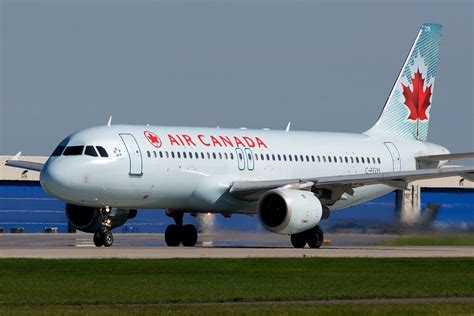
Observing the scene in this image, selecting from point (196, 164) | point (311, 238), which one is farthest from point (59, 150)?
point (311, 238)

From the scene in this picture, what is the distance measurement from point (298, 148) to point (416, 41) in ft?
32.1

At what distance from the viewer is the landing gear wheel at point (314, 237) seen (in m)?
48.4

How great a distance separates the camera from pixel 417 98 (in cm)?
5991

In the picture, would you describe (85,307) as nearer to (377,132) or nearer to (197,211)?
(197,211)

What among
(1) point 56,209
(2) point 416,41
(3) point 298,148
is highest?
(2) point 416,41

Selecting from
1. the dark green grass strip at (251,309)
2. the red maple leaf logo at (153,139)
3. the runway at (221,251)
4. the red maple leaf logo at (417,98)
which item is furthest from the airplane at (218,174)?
the dark green grass strip at (251,309)

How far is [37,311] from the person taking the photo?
22.1 m

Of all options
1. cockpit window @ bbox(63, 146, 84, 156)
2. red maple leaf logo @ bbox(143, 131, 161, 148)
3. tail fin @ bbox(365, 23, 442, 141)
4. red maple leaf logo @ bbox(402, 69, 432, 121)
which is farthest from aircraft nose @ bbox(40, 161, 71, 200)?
red maple leaf logo @ bbox(402, 69, 432, 121)

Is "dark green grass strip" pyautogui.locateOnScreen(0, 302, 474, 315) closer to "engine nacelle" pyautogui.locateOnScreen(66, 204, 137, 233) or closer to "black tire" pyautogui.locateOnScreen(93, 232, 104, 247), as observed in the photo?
"black tire" pyautogui.locateOnScreen(93, 232, 104, 247)

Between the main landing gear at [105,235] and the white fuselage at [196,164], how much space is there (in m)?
0.66

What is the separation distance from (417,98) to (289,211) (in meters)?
16.3

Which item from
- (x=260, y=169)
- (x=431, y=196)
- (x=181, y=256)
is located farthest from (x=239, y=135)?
(x=431, y=196)

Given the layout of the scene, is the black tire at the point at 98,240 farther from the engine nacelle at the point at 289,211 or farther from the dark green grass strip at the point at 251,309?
the dark green grass strip at the point at 251,309

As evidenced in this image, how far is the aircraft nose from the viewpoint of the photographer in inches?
1759
